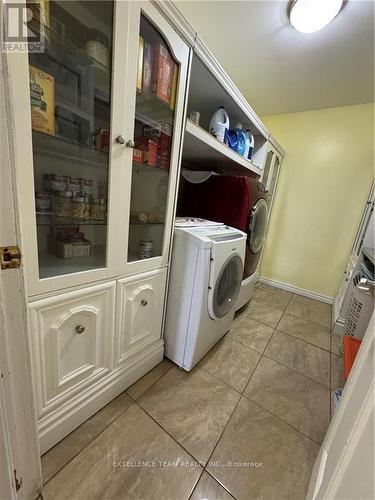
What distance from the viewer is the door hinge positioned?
47 centimetres

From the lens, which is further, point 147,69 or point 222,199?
point 222,199

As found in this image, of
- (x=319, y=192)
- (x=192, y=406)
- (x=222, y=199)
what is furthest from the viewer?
(x=319, y=192)

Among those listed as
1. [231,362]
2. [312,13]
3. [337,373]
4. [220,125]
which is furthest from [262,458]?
[312,13]

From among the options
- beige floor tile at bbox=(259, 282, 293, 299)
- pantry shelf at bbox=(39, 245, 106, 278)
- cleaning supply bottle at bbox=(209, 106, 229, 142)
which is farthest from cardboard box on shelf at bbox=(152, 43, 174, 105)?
beige floor tile at bbox=(259, 282, 293, 299)

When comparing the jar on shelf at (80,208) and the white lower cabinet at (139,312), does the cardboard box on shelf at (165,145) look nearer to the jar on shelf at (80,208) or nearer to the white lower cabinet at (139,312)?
the jar on shelf at (80,208)

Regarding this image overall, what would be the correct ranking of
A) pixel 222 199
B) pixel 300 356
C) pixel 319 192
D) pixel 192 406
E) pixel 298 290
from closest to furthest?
pixel 192 406
pixel 300 356
pixel 222 199
pixel 319 192
pixel 298 290

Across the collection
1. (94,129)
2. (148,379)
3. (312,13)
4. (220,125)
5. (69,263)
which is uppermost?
(312,13)

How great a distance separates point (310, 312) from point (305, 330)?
43 centimetres

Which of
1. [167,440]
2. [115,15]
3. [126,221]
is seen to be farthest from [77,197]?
[167,440]

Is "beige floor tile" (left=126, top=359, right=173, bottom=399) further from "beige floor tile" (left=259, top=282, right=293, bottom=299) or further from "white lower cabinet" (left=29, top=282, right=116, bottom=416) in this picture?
"beige floor tile" (left=259, top=282, right=293, bottom=299)

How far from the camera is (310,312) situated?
7.59 ft

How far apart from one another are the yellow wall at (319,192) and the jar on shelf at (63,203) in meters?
2.59

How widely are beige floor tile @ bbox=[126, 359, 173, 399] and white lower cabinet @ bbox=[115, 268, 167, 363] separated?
19cm

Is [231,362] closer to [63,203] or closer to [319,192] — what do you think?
[63,203]
